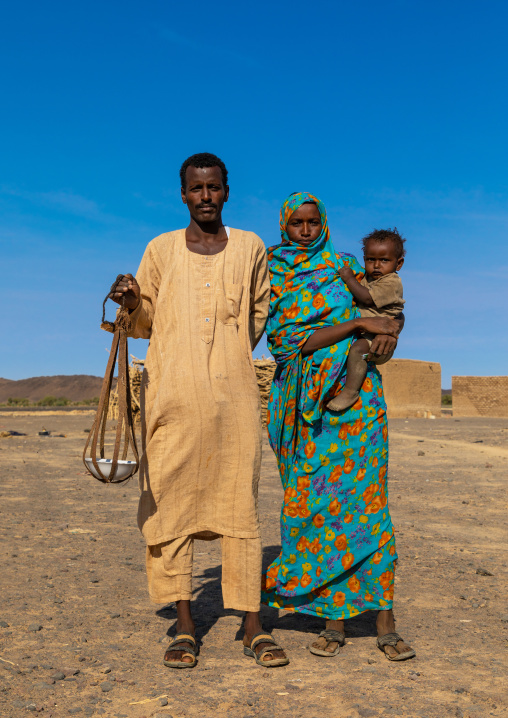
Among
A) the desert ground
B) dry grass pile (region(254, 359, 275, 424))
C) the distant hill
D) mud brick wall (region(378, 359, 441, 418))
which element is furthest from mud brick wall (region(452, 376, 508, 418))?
the distant hill

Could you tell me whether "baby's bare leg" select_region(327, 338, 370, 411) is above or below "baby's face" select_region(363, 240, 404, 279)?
below

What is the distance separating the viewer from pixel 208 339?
10.4ft

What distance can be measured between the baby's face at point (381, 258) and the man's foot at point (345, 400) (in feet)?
2.09

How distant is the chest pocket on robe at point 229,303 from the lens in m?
3.20

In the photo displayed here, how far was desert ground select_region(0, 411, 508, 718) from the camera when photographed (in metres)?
2.60

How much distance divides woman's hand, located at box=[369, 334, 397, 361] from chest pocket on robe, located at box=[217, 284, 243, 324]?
70 cm

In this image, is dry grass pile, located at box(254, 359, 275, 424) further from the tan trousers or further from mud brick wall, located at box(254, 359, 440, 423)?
the tan trousers

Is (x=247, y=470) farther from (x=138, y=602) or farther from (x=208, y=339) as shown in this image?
(x=138, y=602)

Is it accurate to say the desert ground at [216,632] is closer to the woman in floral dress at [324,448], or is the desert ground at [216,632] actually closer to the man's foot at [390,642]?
the man's foot at [390,642]

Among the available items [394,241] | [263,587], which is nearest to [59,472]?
[263,587]

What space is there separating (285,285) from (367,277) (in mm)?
462

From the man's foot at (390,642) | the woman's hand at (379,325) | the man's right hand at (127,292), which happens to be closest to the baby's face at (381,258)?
the woman's hand at (379,325)

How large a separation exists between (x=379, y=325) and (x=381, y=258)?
1.21ft

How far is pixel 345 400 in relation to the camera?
3.38 m
